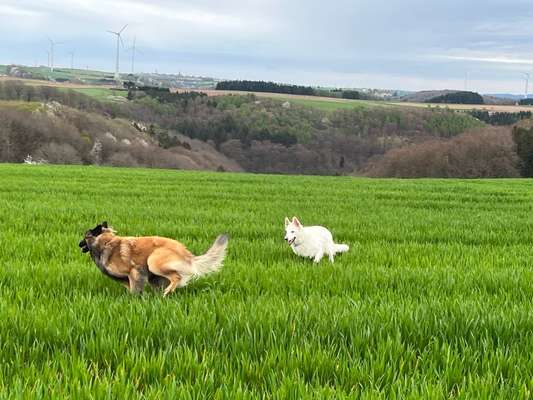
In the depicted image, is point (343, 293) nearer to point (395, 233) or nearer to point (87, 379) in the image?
point (87, 379)

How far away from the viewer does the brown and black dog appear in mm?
5547

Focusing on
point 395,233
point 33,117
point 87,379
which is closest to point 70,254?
point 87,379

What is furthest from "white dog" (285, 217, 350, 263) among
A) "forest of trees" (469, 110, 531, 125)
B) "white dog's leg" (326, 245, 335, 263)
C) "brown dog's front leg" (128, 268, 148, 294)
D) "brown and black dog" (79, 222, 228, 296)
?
"forest of trees" (469, 110, 531, 125)

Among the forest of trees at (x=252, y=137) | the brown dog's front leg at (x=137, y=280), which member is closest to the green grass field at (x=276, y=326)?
the brown dog's front leg at (x=137, y=280)

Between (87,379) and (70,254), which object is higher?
(87,379)

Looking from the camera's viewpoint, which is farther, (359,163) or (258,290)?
(359,163)

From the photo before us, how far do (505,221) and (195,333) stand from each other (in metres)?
12.1

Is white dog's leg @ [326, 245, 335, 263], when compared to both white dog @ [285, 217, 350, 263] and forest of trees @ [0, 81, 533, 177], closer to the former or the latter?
white dog @ [285, 217, 350, 263]

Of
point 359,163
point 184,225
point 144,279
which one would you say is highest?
point 144,279

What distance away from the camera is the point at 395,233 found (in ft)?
38.5

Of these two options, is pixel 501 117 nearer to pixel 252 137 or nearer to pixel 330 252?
pixel 252 137

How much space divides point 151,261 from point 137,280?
28 centimetres

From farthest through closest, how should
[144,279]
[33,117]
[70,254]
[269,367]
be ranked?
[33,117] < [70,254] < [144,279] < [269,367]

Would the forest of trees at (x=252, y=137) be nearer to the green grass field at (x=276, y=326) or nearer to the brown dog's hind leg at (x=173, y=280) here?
the green grass field at (x=276, y=326)
